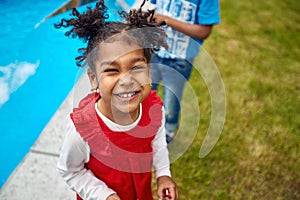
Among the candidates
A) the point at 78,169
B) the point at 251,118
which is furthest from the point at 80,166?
the point at 251,118

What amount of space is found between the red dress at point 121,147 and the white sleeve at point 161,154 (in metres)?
0.04

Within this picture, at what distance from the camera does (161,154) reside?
139 centimetres

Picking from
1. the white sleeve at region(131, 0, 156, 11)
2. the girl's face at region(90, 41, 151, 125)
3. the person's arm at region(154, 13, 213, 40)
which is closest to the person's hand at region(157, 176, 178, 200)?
the girl's face at region(90, 41, 151, 125)

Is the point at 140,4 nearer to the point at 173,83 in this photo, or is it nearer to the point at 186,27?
the point at 186,27

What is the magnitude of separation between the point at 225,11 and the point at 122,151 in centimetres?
392

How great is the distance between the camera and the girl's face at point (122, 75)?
105 centimetres

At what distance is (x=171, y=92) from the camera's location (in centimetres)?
218

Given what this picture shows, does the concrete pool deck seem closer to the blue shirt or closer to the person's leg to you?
the person's leg

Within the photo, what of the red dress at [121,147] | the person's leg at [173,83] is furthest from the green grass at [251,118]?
the red dress at [121,147]

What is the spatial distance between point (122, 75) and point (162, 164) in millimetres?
514

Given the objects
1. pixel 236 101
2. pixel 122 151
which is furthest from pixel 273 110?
pixel 122 151

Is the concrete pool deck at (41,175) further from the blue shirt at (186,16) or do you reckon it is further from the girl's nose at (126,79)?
the girl's nose at (126,79)

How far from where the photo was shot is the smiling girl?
1075mm

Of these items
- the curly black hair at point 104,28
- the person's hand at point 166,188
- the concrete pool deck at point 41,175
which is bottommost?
the concrete pool deck at point 41,175
